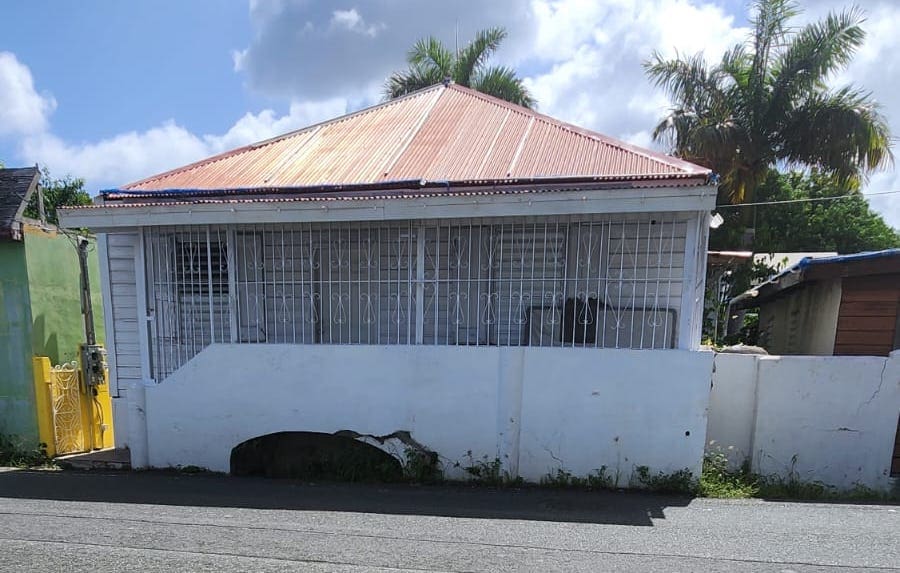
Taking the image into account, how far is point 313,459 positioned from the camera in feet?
16.2

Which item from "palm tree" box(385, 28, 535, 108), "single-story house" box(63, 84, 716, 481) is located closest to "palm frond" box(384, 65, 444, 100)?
"palm tree" box(385, 28, 535, 108)

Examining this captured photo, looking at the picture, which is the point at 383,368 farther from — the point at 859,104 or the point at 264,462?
the point at 859,104

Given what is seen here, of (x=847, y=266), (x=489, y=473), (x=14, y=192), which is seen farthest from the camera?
(x=14, y=192)

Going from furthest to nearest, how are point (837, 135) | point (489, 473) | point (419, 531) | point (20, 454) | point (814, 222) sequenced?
point (814, 222) → point (837, 135) → point (20, 454) → point (489, 473) → point (419, 531)

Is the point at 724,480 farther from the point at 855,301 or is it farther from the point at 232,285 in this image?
the point at 232,285

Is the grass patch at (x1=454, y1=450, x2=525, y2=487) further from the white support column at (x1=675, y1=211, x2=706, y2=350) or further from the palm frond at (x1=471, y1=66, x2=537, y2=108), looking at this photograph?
the palm frond at (x1=471, y1=66, x2=537, y2=108)

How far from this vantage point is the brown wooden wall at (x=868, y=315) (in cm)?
524

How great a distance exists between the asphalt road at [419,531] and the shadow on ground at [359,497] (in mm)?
19

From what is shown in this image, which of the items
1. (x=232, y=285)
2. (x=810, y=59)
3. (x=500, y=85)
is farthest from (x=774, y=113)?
(x=232, y=285)

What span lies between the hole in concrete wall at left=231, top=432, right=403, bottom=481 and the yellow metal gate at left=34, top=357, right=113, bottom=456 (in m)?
2.84

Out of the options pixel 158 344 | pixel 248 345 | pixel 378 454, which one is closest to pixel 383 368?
pixel 378 454

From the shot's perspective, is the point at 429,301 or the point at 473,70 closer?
the point at 429,301

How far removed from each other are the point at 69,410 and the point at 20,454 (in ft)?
2.15

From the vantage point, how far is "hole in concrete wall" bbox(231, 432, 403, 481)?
4664mm
